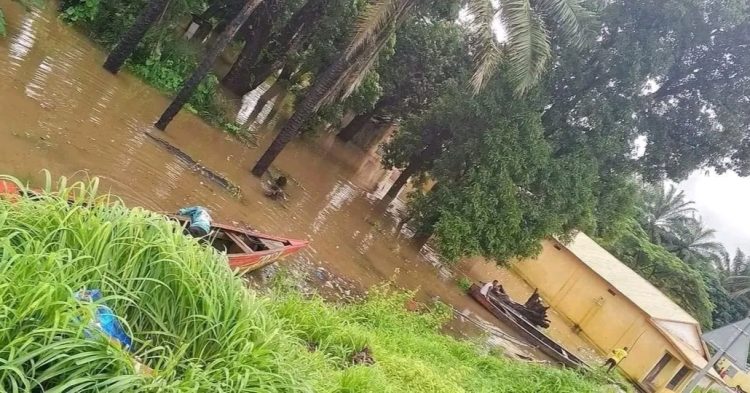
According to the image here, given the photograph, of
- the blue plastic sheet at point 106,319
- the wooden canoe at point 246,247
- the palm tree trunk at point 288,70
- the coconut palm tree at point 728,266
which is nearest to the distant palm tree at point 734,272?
the coconut palm tree at point 728,266

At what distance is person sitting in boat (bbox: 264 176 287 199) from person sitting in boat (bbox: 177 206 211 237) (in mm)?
6668

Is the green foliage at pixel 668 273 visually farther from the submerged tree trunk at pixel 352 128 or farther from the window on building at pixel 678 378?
the submerged tree trunk at pixel 352 128

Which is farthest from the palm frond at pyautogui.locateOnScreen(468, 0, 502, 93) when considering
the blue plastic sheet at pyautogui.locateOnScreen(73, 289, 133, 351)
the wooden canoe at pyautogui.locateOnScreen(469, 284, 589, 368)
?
the blue plastic sheet at pyautogui.locateOnScreen(73, 289, 133, 351)

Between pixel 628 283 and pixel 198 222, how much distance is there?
22.8 metres

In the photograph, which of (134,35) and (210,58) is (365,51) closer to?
(210,58)

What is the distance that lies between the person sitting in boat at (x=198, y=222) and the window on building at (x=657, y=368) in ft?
66.7

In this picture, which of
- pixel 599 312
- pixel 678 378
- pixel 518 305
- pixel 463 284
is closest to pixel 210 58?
pixel 463 284

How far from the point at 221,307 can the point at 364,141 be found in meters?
31.8

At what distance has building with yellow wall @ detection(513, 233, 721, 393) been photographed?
74.9 ft

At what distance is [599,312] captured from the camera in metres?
25.9

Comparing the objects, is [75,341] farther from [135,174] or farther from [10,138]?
[135,174]

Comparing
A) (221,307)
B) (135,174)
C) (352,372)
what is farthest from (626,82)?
(221,307)

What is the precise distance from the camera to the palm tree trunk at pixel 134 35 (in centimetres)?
1375

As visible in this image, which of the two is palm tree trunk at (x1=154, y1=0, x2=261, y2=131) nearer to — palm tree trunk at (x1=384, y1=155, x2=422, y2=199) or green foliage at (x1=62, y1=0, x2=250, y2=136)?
green foliage at (x1=62, y1=0, x2=250, y2=136)
